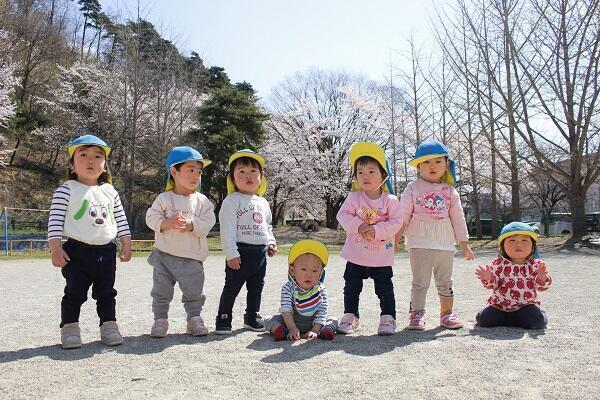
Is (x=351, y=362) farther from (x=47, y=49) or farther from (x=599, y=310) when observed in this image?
(x=47, y=49)

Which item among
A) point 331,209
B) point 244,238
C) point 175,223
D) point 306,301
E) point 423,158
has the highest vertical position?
point 331,209

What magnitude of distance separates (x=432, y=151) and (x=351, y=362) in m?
2.00

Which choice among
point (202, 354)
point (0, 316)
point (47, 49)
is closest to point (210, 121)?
point (47, 49)

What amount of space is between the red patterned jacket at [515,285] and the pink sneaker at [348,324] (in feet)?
3.74

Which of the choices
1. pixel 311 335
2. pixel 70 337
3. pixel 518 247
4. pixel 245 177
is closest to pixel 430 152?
pixel 518 247

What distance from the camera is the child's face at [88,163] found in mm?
3811

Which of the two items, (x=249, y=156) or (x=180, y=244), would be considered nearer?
(x=180, y=244)

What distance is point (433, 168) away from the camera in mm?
4371

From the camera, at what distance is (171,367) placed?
118 inches

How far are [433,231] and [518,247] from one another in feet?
2.32

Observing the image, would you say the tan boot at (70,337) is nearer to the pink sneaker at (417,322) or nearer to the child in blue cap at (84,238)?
the child in blue cap at (84,238)

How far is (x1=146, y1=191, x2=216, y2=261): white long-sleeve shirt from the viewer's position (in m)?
4.04

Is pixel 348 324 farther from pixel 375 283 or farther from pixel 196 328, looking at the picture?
pixel 196 328

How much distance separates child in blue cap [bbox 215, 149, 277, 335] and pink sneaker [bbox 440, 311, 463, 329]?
149cm
